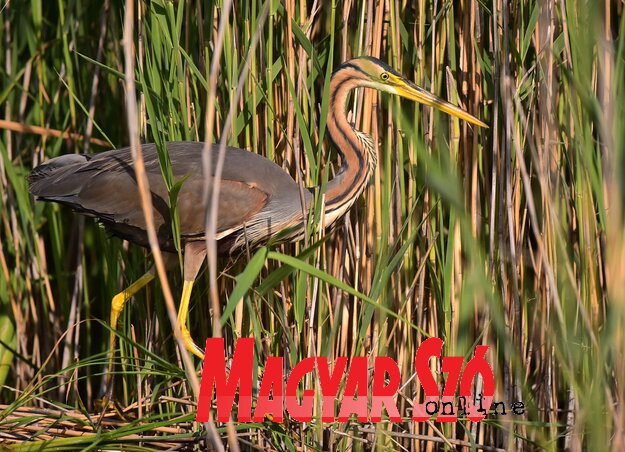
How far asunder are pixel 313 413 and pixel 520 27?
1077 mm

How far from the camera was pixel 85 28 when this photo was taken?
9.37 feet

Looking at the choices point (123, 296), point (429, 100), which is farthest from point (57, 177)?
point (429, 100)

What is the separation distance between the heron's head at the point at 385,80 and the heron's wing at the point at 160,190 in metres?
0.34

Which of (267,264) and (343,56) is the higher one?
(343,56)

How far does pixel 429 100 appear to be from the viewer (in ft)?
7.30

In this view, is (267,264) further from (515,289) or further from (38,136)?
(38,136)

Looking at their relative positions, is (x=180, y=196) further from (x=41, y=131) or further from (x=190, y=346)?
(x=41, y=131)

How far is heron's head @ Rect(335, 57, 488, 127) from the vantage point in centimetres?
223

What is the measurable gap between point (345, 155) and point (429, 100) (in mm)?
354

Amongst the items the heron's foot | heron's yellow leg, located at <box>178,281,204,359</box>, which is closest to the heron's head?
heron's yellow leg, located at <box>178,281,204,359</box>

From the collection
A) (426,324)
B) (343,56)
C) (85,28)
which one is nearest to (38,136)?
(85,28)

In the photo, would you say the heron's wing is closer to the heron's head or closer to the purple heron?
the purple heron

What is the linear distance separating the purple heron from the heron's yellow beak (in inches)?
5.2

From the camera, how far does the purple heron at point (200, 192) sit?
7.82 feet
